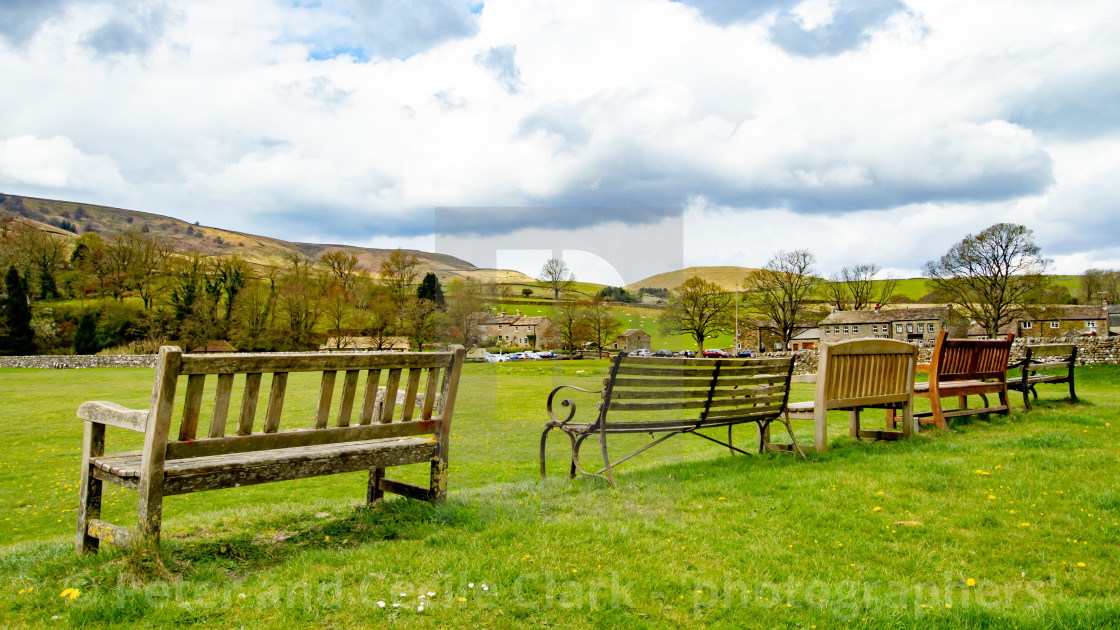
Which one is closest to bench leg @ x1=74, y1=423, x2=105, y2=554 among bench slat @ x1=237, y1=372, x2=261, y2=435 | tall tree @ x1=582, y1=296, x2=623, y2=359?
bench slat @ x1=237, y1=372, x2=261, y2=435

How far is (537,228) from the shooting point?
7793 millimetres

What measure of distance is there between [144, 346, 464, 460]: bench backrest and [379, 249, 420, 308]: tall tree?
55176mm

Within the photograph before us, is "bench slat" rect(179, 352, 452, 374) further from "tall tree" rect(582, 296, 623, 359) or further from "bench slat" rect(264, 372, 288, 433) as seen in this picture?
"tall tree" rect(582, 296, 623, 359)

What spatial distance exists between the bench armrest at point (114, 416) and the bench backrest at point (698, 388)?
10.4ft

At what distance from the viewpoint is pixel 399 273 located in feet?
198

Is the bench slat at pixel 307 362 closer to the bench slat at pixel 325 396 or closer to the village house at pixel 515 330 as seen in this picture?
the bench slat at pixel 325 396

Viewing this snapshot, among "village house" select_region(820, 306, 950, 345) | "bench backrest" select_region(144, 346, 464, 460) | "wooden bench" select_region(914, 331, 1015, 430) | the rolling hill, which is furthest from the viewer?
the rolling hill

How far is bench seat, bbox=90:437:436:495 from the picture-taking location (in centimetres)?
342

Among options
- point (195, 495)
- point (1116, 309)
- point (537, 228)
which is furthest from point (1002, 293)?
point (195, 495)

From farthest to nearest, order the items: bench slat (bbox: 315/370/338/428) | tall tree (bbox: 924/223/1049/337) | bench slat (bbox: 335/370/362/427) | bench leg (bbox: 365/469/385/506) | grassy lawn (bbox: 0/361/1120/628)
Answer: tall tree (bbox: 924/223/1049/337) → bench leg (bbox: 365/469/385/506) → bench slat (bbox: 335/370/362/427) → bench slat (bbox: 315/370/338/428) → grassy lawn (bbox: 0/361/1120/628)

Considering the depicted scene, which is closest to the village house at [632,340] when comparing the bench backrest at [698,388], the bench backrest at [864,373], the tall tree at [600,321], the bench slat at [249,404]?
the tall tree at [600,321]

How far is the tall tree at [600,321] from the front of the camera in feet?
24.5

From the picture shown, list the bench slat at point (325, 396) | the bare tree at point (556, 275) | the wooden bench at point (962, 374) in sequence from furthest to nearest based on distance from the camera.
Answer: the wooden bench at point (962, 374), the bare tree at point (556, 275), the bench slat at point (325, 396)

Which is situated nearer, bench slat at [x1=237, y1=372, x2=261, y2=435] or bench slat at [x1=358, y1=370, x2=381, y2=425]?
bench slat at [x1=237, y1=372, x2=261, y2=435]
